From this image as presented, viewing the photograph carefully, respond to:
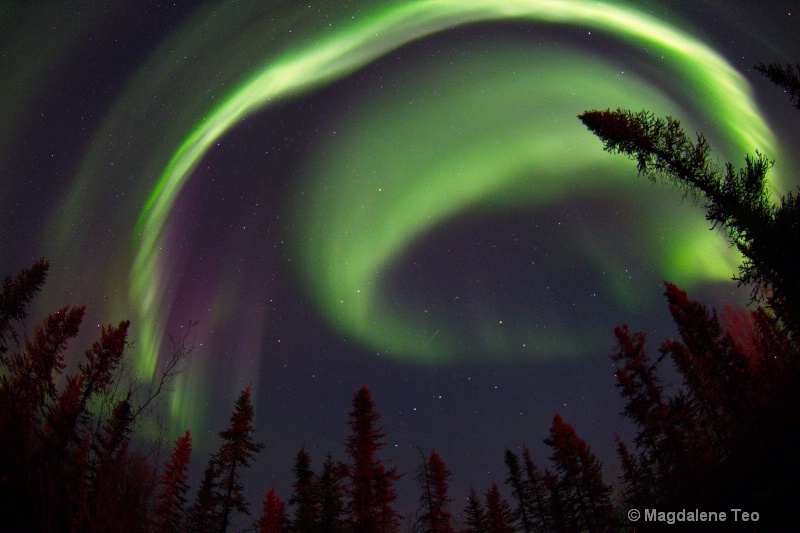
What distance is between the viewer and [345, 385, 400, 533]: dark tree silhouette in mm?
22172

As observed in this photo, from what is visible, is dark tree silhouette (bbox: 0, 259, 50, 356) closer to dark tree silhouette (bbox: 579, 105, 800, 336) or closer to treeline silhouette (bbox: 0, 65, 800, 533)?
treeline silhouette (bbox: 0, 65, 800, 533)

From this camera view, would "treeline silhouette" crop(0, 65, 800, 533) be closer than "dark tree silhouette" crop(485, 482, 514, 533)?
Yes

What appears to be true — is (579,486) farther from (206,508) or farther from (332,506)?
(206,508)

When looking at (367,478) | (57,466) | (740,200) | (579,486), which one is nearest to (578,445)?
(579,486)

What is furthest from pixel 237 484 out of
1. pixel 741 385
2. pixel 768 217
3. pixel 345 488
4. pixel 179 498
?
pixel 741 385

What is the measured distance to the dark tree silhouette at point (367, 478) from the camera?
2217 cm

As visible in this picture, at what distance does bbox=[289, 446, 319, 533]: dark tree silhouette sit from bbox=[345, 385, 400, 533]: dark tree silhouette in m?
4.62

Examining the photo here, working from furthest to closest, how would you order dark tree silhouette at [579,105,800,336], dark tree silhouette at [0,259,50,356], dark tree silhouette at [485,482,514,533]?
dark tree silhouette at [485,482,514,533] < dark tree silhouette at [0,259,50,356] < dark tree silhouette at [579,105,800,336]

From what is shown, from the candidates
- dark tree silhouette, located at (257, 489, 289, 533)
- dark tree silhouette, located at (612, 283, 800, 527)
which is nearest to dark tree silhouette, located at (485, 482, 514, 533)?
dark tree silhouette, located at (612, 283, 800, 527)

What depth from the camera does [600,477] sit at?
1058 inches

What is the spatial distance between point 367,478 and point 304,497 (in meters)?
7.61

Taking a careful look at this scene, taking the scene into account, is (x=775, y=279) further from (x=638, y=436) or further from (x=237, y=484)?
(x=237, y=484)

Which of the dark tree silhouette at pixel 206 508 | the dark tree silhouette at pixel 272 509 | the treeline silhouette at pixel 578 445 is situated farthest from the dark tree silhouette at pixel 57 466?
the dark tree silhouette at pixel 272 509

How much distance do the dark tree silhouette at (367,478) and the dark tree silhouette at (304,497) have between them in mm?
4621
